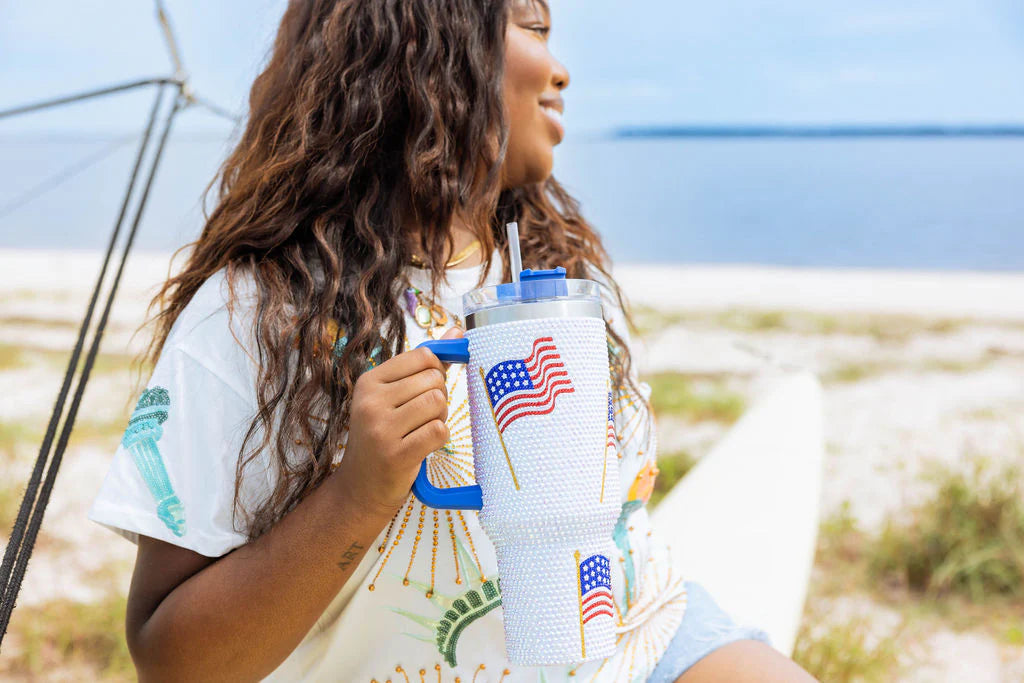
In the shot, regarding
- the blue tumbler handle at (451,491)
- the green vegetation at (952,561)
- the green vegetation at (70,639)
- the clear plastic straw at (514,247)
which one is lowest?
the green vegetation at (70,639)

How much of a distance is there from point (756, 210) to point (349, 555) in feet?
59.3

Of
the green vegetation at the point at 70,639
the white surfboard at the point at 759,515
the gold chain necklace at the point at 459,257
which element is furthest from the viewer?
the green vegetation at the point at 70,639

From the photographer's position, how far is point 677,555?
1.91m

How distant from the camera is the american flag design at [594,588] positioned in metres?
0.73

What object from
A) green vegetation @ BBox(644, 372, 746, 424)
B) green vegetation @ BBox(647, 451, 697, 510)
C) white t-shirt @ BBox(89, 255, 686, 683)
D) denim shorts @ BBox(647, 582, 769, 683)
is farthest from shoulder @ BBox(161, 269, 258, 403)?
green vegetation @ BBox(644, 372, 746, 424)

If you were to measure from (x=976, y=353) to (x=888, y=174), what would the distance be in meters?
20.7

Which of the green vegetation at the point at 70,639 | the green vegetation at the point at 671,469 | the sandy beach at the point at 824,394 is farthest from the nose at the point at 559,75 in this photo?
the green vegetation at the point at 671,469

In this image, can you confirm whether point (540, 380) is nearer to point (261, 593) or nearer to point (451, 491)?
point (451, 491)

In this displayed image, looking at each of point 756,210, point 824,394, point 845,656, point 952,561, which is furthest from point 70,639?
point 756,210

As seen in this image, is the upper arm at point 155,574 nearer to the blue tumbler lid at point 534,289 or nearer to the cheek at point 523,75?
the blue tumbler lid at point 534,289

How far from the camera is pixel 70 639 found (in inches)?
90.6

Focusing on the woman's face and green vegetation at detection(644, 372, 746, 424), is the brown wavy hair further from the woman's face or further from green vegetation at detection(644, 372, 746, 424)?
green vegetation at detection(644, 372, 746, 424)

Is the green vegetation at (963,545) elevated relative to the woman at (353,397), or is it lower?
lower

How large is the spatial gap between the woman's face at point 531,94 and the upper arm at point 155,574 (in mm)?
595
